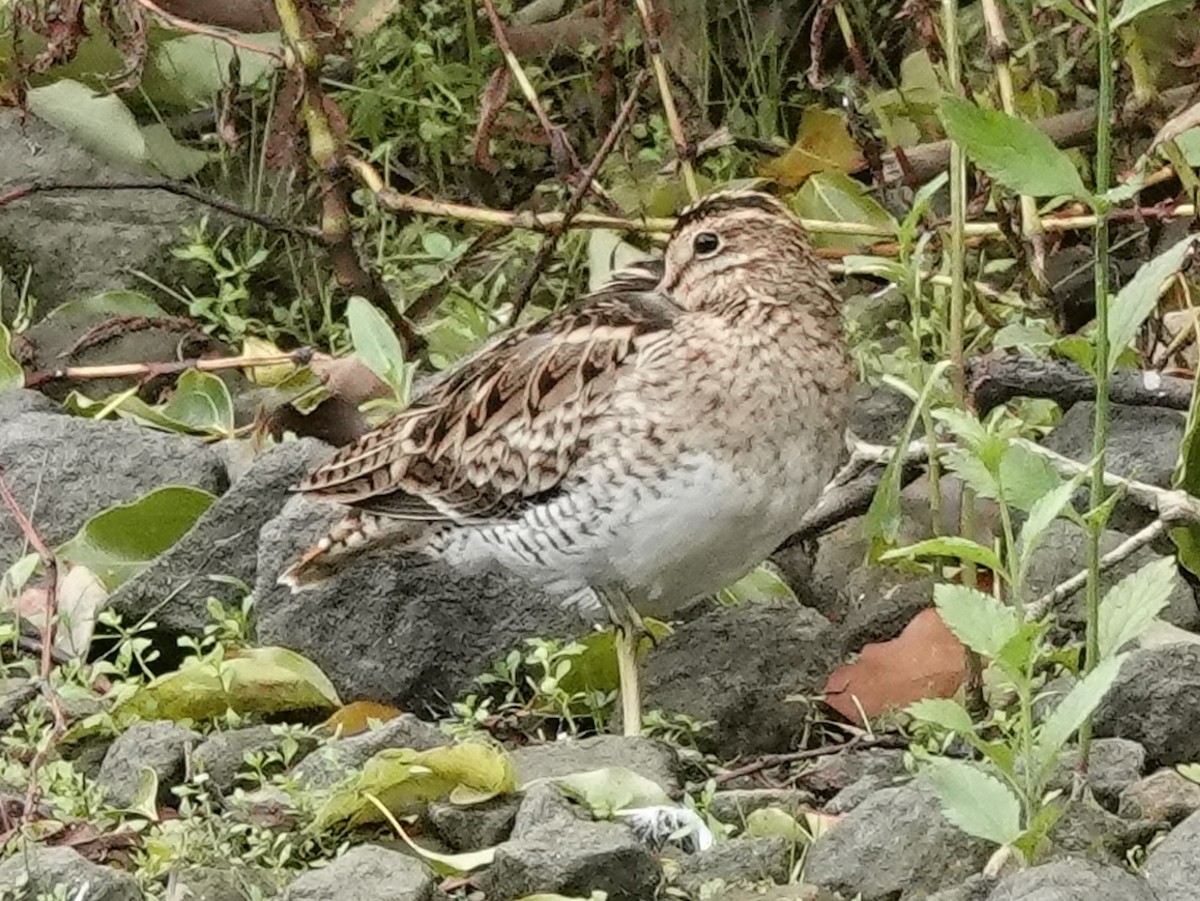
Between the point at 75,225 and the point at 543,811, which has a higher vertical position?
the point at 543,811

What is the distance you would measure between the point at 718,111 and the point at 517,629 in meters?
2.97

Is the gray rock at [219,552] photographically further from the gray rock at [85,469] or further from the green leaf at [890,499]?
the green leaf at [890,499]

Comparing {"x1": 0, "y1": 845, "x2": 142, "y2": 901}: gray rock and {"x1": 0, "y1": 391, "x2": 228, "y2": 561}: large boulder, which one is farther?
{"x1": 0, "y1": 391, "x2": 228, "y2": 561}: large boulder

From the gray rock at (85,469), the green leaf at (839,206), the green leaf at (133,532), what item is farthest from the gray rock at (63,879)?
the green leaf at (839,206)

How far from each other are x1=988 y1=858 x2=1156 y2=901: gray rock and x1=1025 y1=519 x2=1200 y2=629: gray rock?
55.3 inches

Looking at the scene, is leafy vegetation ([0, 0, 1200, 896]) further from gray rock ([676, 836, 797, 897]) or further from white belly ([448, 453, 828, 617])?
white belly ([448, 453, 828, 617])

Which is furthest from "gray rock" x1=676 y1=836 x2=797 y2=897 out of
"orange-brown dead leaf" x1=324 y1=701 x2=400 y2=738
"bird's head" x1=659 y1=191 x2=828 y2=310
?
"bird's head" x1=659 y1=191 x2=828 y2=310

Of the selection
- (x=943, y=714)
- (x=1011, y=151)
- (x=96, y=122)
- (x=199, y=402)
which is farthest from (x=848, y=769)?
(x=96, y=122)

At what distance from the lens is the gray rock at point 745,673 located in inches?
170

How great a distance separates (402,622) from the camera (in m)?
4.64

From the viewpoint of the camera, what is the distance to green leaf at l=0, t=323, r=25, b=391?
5.96 metres

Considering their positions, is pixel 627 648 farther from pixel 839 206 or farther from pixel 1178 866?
pixel 839 206

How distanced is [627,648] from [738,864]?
36.9 inches

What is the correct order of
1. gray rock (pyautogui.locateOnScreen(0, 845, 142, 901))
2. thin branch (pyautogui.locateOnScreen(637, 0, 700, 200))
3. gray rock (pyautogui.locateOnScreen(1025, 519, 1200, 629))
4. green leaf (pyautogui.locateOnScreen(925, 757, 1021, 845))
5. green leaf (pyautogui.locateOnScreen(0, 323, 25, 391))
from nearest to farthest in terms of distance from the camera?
green leaf (pyautogui.locateOnScreen(925, 757, 1021, 845)) → gray rock (pyautogui.locateOnScreen(0, 845, 142, 901)) → gray rock (pyautogui.locateOnScreen(1025, 519, 1200, 629)) → thin branch (pyautogui.locateOnScreen(637, 0, 700, 200)) → green leaf (pyautogui.locateOnScreen(0, 323, 25, 391))
